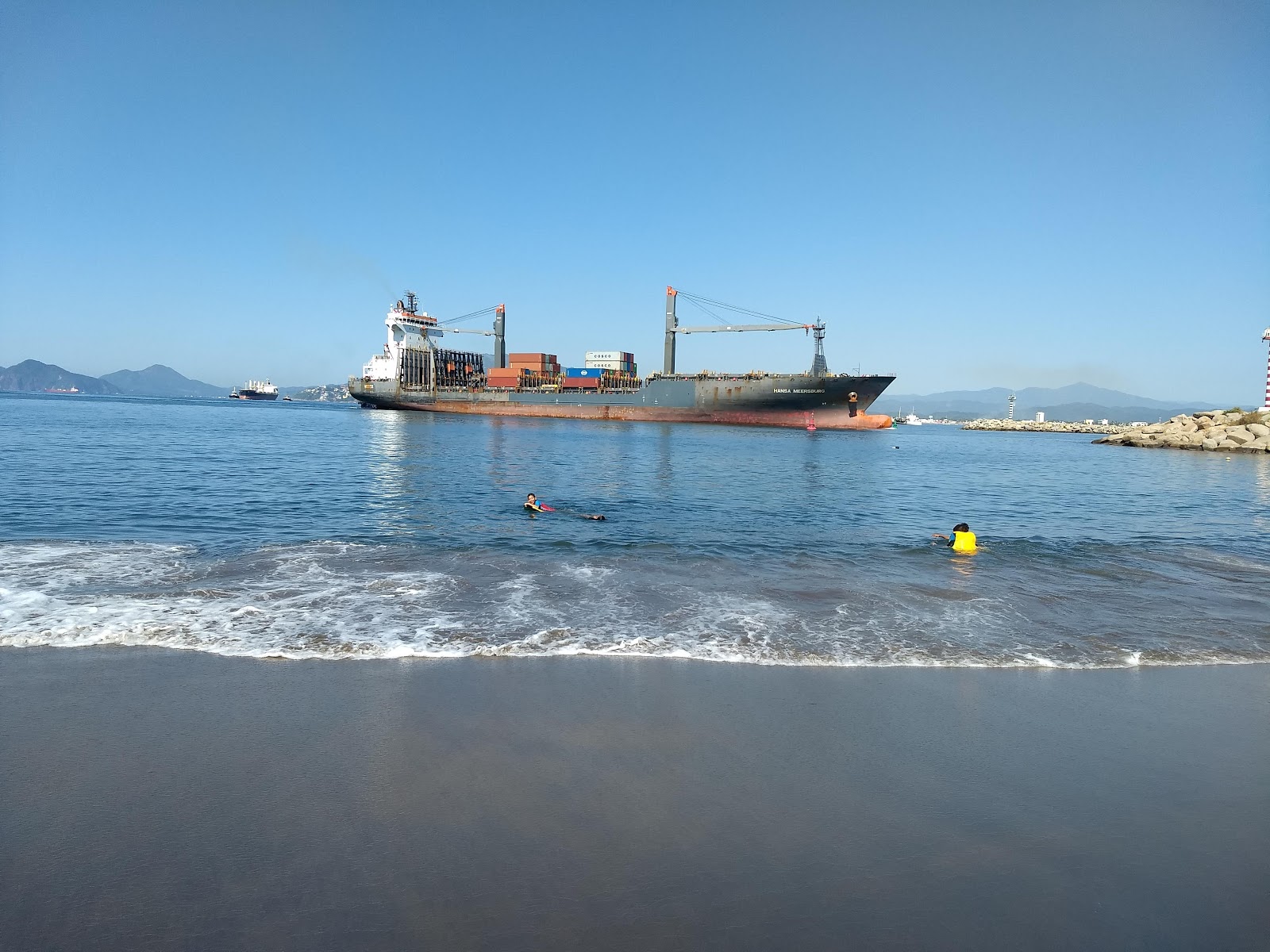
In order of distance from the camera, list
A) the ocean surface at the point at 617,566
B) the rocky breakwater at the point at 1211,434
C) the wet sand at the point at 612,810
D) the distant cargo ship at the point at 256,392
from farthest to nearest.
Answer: the distant cargo ship at the point at 256,392, the rocky breakwater at the point at 1211,434, the ocean surface at the point at 617,566, the wet sand at the point at 612,810

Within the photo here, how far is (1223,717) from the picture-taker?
21.2ft

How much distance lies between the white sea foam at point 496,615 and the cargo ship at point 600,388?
6137cm

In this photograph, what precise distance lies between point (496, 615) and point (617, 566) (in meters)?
3.67

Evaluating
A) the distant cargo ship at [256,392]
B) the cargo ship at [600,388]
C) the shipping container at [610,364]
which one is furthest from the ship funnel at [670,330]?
the distant cargo ship at [256,392]

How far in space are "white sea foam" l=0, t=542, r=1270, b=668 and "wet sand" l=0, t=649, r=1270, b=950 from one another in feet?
2.54

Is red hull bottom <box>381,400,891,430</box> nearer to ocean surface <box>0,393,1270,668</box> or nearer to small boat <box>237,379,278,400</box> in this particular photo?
ocean surface <box>0,393,1270,668</box>

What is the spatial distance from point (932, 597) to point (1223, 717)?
14.6 feet

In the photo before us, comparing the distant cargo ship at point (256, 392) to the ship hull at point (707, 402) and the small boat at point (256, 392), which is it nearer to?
the small boat at point (256, 392)

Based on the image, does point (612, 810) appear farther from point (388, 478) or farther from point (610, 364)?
point (610, 364)

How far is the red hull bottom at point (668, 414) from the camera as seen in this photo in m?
72.3

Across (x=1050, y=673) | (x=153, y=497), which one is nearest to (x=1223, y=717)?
(x=1050, y=673)

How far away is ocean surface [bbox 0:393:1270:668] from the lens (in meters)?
8.28

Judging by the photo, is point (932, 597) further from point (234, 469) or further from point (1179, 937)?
point (234, 469)

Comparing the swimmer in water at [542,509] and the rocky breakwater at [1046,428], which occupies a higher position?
the rocky breakwater at [1046,428]
